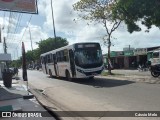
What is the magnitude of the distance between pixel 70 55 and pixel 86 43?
1754 mm

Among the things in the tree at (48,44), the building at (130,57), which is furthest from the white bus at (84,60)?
the tree at (48,44)

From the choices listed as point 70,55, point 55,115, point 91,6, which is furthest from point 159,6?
point 91,6

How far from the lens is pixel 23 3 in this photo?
69.8ft

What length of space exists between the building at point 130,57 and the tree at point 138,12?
29123mm

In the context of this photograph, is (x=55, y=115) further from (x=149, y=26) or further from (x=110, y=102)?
(x=149, y=26)

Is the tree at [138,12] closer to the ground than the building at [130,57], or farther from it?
farther from it

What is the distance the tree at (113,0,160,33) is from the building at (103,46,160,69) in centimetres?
2912

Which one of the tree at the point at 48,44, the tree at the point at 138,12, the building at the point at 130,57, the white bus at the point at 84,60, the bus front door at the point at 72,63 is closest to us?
the tree at the point at 138,12

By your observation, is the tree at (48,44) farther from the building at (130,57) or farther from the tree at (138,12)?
the tree at (138,12)

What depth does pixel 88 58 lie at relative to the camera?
24.1 m

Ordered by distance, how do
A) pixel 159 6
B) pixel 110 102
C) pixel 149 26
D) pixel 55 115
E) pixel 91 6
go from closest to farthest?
pixel 55 115
pixel 110 102
pixel 159 6
pixel 149 26
pixel 91 6

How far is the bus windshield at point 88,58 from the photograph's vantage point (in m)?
24.0

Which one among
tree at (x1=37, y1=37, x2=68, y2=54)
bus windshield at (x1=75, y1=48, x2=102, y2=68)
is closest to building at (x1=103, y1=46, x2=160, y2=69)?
tree at (x1=37, y1=37, x2=68, y2=54)

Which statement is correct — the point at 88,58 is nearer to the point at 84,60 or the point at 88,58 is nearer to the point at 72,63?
the point at 84,60
